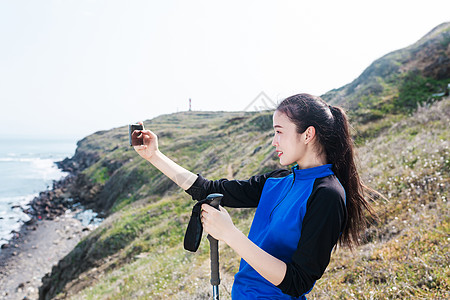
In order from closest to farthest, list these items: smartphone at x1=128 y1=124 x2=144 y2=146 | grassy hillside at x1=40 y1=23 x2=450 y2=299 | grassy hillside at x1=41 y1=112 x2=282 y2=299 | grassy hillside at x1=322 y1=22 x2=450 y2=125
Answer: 1. smartphone at x1=128 y1=124 x2=144 y2=146
2. grassy hillside at x1=40 y1=23 x2=450 y2=299
3. grassy hillside at x1=41 y1=112 x2=282 y2=299
4. grassy hillside at x1=322 y1=22 x2=450 y2=125

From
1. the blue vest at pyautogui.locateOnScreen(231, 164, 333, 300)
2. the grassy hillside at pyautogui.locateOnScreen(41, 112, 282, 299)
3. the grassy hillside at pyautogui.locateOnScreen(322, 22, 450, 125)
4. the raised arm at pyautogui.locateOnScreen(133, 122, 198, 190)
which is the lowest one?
the grassy hillside at pyautogui.locateOnScreen(41, 112, 282, 299)

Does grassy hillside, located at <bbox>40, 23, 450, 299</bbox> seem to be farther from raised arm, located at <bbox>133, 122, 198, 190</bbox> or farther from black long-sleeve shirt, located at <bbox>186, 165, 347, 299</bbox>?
raised arm, located at <bbox>133, 122, 198, 190</bbox>

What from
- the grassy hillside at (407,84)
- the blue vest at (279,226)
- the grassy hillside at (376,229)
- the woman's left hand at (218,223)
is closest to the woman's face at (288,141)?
the blue vest at (279,226)

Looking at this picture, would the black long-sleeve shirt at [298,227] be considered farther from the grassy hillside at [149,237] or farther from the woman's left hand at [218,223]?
the grassy hillside at [149,237]

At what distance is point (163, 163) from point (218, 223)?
1.28 meters

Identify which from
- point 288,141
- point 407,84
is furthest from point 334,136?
point 407,84

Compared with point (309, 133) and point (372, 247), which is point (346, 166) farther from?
point (372, 247)

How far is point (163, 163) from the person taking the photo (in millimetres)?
3023

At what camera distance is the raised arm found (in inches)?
115

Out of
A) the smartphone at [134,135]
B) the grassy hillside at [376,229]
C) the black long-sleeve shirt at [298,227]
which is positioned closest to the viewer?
the black long-sleeve shirt at [298,227]

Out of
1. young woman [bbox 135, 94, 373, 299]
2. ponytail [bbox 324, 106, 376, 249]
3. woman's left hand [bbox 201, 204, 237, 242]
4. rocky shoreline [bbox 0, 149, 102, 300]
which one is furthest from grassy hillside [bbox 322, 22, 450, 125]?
rocky shoreline [bbox 0, 149, 102, 300]

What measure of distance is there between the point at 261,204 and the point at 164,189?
2498cm

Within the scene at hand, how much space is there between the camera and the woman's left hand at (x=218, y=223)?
1.92 metres

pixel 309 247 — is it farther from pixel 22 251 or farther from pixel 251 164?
pixel 22 251
